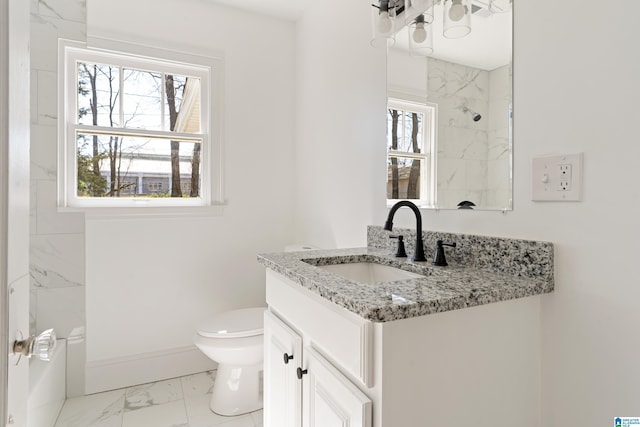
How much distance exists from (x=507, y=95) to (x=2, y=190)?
49.6 inches

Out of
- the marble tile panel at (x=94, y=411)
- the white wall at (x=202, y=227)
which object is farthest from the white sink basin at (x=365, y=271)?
the marble tile panel at (x=94, y=411)

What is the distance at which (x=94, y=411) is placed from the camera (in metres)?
1.84

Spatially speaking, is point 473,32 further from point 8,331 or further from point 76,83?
point 76,83

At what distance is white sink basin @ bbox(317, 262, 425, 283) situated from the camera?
1.35 metres

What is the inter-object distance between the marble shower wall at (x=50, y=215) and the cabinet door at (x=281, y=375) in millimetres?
1366

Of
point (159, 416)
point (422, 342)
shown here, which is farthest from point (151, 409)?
point (422, 342)

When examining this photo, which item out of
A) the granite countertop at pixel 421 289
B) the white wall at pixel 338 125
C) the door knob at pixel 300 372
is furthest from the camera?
the white wall at pixel 338 125

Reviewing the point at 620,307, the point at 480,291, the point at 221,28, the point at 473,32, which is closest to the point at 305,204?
the point at 221,28

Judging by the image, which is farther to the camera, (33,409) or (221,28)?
(221,28)

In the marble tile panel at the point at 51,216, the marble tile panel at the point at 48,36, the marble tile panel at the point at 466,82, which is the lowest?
the marble tile panel at the point at 51,216

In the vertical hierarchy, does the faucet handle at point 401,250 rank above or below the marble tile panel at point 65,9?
below

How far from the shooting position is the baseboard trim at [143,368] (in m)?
2.02

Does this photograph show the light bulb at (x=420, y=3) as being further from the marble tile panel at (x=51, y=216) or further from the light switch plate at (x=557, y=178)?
the marble tile panel at (x=51, y=216)

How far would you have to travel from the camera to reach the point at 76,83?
6.66 ft
